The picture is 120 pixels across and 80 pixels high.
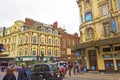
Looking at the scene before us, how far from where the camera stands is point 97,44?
23531 millimetres

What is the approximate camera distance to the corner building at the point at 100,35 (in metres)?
22.8

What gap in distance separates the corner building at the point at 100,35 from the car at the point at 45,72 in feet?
38.0

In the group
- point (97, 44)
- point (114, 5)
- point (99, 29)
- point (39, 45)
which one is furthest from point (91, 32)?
point (39, 45)

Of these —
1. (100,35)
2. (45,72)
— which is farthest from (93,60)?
(45,72)

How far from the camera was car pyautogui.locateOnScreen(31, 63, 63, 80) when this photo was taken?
12477 millimetres

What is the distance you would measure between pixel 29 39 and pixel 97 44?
867 inches

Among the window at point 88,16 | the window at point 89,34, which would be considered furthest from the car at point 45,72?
the window at point 88,16

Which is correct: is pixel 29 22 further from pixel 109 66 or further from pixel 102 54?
pixel 109 66

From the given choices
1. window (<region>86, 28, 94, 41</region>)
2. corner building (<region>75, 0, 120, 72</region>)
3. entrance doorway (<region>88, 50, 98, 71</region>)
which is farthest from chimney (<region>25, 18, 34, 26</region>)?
entrance doorway (<region>88, 50, 98, 71</region>)

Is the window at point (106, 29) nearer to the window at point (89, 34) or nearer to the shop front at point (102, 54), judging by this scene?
the shop front at point (102, 54)

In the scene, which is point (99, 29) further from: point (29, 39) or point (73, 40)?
point (73, 40)

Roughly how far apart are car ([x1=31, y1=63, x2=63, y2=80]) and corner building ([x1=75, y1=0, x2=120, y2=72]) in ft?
38.0

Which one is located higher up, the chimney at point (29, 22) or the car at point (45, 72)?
the chimney at point (29, 22)

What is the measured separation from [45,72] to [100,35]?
48.5 feet
